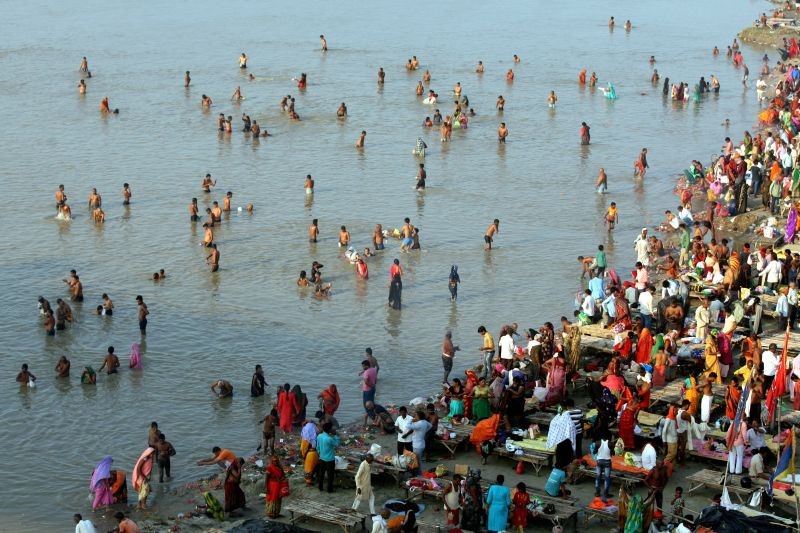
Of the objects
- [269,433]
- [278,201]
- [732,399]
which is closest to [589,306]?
[732,399]

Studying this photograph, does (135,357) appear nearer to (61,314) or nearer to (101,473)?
(61,314)

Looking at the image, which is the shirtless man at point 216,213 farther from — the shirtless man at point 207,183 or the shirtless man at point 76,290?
the shirtless man at point 76,290

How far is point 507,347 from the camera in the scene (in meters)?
24.5

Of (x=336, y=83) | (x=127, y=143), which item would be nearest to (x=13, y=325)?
(x=127, y=143)

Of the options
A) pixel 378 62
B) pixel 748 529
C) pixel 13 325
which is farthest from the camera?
pixel 378 62

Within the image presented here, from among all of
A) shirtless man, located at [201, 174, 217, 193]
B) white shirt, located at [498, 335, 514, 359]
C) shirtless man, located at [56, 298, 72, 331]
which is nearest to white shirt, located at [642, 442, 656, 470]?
white shirt, located at [498, 335, 514, 359]

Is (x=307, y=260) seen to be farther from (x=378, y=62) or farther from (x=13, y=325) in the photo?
(x=378, y=62)

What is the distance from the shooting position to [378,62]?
6506cm

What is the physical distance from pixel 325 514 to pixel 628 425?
16.2 ft

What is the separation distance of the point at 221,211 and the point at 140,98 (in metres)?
19.1

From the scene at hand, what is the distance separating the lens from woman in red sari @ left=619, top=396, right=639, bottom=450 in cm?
1986

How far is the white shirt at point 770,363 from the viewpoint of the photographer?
21859mm

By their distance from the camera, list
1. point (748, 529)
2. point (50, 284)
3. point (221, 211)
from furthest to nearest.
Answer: point (221, 211) → point (50, 284) → point (748, 529)

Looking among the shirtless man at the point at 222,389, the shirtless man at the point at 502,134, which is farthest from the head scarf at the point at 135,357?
the shirtless man at the point at 502,134
